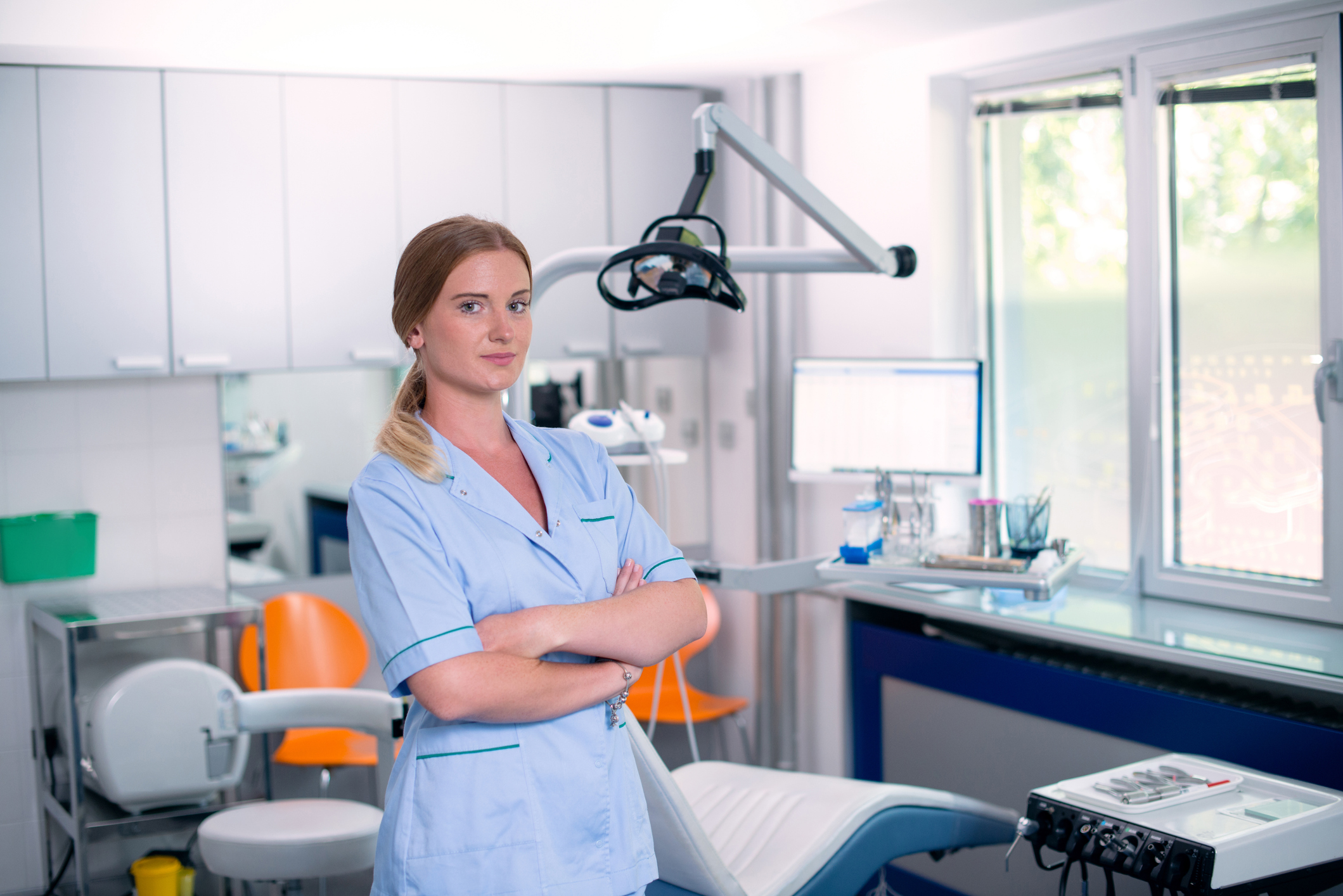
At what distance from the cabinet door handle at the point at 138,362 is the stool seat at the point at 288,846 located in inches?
51.7

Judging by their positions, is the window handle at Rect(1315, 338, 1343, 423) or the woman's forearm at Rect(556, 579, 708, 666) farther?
the window handle at Rect(1315, 338, 1343, 423)

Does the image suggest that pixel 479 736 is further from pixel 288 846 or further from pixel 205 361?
pixel 205 361

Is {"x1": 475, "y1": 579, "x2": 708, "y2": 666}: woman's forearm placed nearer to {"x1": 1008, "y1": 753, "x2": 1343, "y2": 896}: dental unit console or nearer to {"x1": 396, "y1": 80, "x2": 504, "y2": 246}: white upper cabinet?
{"x1": 1008, "y1": 753, "x2": 1343, "y2": 896}: dental unit console

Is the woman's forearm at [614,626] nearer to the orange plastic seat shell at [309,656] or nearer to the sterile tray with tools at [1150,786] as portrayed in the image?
the sterile tray with tools at [1150,786]

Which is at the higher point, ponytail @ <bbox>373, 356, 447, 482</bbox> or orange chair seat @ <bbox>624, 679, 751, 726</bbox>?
ponytail @ <bbox>373, 356, 447, 482</bbox>

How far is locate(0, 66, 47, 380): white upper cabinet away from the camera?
3176 mm

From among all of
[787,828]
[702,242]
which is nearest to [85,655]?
[787,828]

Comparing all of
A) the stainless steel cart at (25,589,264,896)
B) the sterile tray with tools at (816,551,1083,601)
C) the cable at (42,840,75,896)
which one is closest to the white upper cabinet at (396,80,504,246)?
the stainless steel cart at (25,589,264,896)

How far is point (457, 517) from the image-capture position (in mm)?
1546

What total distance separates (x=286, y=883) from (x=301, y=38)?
2223 mm

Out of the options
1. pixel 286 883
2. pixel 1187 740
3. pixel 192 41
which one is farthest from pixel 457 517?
pixel 192 41

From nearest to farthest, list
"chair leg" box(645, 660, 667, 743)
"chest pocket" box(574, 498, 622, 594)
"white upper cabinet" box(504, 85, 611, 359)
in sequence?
"chest pocket" box(574, 498, 622, 594)
"chair leg" box(645, 660, 667, 743)
"white upper cabinet" box(504, 85, 611, 359)

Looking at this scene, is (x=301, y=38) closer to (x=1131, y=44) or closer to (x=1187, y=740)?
(x=1131, y=44)

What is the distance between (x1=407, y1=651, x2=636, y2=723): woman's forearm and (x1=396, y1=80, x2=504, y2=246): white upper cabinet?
2305mm
